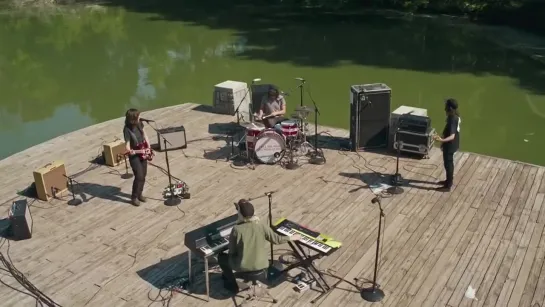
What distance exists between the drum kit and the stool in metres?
3.33

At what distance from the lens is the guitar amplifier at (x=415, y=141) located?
933 cm

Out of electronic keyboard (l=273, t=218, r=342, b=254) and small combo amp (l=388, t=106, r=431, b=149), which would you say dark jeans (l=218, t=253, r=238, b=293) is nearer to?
electronic keyboard (l=273, t=218, r=342, b=254)

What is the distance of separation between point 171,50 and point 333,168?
15490mm

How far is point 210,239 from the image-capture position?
5.89 metres

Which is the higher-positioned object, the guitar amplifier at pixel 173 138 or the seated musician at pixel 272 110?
the seated musician at pixel 272 110

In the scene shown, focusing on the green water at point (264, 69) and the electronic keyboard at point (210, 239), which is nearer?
the electronic keyboard at point (210, 239)

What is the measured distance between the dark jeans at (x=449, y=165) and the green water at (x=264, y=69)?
13.8ft

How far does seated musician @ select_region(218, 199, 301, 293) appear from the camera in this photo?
17.8 feet

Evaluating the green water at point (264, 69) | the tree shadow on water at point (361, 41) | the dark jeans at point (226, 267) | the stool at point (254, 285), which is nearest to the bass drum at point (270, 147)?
the stool at point (254, 285)

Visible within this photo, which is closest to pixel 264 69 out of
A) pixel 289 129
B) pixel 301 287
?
pixel 289 129

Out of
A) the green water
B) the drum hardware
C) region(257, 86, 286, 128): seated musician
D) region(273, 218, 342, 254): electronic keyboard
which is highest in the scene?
region(257, 86, 286, 128): seated musician

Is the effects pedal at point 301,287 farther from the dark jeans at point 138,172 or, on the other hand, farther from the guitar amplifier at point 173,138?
the guitar amplifier at point 173,138

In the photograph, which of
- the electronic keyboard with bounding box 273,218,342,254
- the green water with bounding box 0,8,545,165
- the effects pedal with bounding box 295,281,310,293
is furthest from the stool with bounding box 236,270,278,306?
the green water with bounding box 0,8,545,165

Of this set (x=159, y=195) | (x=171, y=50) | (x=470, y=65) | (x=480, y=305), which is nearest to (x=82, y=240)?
(x=159, y=195)
